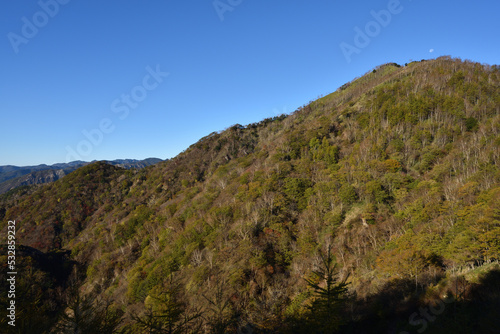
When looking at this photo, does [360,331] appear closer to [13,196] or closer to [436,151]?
[436,151]

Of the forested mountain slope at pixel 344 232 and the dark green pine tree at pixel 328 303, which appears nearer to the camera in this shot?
the dark green pine tree at pixel 328 303

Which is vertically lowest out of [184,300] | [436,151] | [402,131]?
[184,300]

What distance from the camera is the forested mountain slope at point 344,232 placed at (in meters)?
21.2

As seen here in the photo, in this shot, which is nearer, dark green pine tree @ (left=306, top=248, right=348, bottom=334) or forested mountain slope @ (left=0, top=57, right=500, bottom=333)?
dark green pine tree @ (left=306, top=248, right=348, bottom=334)

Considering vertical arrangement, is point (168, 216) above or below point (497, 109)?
below

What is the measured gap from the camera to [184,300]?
36.1 meters

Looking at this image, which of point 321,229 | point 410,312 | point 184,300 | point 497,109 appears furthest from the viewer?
point 497,109

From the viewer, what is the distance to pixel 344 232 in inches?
1625

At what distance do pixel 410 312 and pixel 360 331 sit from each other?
5066 mm

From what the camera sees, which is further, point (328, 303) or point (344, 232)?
point (344, 232)

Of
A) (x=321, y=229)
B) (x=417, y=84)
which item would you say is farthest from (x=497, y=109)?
(x=321, y=229)

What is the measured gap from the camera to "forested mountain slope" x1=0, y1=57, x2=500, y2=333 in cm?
2125

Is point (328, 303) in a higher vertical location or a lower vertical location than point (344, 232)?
higher

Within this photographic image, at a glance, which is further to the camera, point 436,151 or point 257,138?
point 257,138
